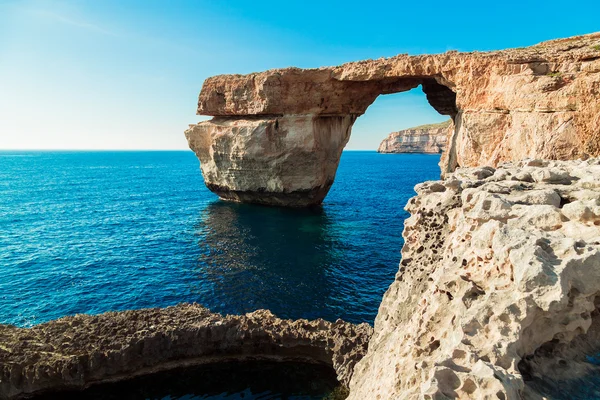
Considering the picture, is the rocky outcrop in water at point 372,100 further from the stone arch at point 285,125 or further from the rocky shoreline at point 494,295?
the rocky shoreline at point 494,295

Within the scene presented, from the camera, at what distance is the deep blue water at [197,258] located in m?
21.8

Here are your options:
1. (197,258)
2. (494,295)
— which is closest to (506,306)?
(494,295)

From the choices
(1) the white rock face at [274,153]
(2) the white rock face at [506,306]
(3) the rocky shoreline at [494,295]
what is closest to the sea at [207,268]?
(1) the white rock face at [274,153]

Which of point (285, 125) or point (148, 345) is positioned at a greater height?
point (285, 125)

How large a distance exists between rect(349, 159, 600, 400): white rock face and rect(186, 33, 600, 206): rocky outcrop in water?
16.9 metres

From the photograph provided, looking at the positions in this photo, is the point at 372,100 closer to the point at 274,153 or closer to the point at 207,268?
the point at 274,153

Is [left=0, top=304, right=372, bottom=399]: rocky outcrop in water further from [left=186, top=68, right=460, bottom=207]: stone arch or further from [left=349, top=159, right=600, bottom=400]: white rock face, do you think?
[left=186, top=68, right=460, bottom=207]: stone arch

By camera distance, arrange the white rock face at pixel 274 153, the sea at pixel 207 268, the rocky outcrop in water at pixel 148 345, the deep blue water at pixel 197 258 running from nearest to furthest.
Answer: the rocky outcrop in water at pixel 148 345 < the sea at pixel 207 268 < the deep blue water at pixel 197 258 < the white rock face at pixel 274 153

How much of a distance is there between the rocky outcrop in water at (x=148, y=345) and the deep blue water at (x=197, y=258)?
135 inches

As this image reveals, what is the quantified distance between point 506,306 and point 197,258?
26.0 m

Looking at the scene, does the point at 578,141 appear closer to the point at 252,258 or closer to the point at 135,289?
the point at 252,258

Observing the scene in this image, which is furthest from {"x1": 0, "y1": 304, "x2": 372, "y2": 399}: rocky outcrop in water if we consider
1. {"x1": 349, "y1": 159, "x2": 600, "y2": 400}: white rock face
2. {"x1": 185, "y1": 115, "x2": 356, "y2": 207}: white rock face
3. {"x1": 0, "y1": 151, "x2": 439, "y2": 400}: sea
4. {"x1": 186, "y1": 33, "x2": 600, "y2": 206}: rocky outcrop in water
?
{"x1": 185, "y1": 115, "x2": 356, "y2": 207}: white rock face

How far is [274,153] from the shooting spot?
42719mm

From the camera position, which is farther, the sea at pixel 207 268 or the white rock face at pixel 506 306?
the sea at pixel 207 268
